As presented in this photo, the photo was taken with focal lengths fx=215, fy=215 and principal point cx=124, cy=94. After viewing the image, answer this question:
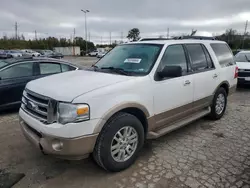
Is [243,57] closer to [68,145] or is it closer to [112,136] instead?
[112,136]

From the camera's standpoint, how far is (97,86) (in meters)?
2.71

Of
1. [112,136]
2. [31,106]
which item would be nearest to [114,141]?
[112,136]

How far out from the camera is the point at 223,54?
5.04 meters

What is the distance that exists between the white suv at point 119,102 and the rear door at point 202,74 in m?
0.02

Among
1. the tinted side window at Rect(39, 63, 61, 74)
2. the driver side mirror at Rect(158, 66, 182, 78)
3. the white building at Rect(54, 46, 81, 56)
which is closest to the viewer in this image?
the driver side mirror at Rect(158, 66, 182, 78)

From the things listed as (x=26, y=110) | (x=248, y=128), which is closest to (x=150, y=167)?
(x=26, y=110)

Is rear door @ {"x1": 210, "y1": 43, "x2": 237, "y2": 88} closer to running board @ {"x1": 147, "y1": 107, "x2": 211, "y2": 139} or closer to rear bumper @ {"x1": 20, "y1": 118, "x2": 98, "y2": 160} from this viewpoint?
running board @ {"x1": 147, "y1": 107, "x2": 211, "y2": 139}

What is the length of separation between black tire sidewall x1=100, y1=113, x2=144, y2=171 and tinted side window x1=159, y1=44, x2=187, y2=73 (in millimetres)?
1017

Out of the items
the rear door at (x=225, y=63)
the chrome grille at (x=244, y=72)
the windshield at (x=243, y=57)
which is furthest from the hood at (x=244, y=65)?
the rear door at (x=225, y=63)

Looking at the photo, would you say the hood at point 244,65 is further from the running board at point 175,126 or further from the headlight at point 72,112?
the headlight at point 72,112

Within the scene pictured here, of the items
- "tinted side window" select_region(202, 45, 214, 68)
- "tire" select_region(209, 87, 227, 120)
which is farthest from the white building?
"tinted side window" select_region(202, 45, 214, 68)

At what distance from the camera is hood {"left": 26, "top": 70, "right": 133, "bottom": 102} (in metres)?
2.56

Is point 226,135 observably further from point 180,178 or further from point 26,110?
point 26,110

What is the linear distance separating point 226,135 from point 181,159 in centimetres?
143
